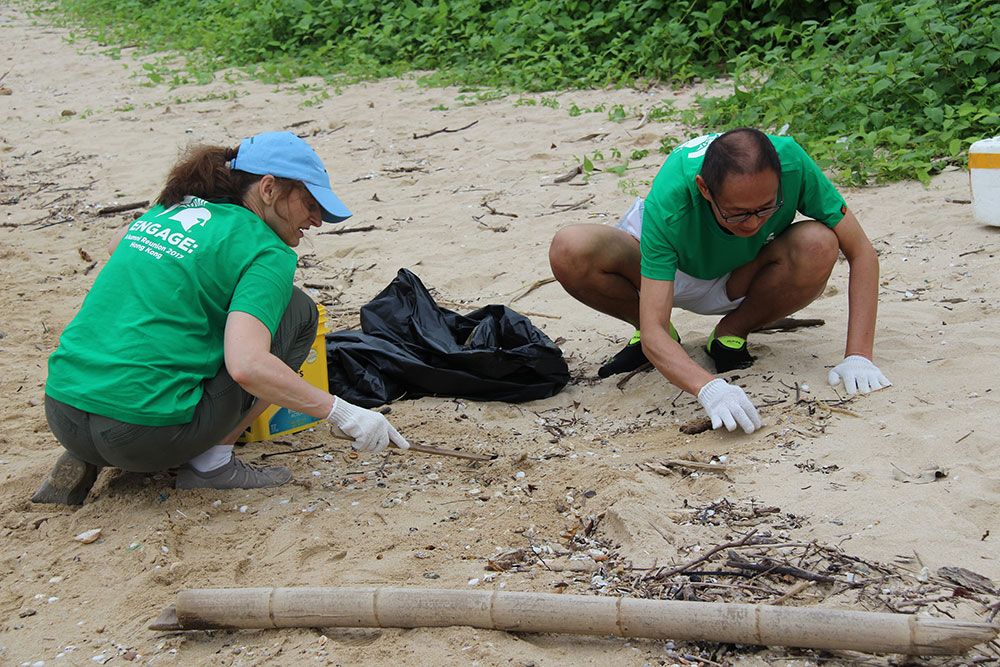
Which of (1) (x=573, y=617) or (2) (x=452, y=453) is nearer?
(1) (x=573, y=617)

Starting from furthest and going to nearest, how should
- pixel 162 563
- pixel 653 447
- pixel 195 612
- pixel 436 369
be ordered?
pixel 436 369 → pixel 653 447 → pixel 162 563 → pixel 195 612

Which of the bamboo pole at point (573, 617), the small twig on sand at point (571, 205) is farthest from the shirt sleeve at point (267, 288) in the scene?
the small twig on sand at point (571, 205)

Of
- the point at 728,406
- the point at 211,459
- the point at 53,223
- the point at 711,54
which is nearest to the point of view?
the point at 211,459

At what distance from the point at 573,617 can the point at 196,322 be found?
1340 millimetres

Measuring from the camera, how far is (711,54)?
7215 millimetres

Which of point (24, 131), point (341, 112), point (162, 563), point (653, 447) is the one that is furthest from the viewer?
point (24, 131)

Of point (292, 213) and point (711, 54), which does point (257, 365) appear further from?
point (711, 54)

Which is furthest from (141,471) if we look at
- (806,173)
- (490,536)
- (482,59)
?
(482,59)

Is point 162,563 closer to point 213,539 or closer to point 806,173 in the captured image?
point 213,539

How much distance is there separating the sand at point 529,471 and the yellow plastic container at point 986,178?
0.10 meters

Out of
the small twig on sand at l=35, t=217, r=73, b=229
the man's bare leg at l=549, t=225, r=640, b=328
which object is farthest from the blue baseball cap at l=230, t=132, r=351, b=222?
the small twig on sand at l=35, t=217, r=73, b=229

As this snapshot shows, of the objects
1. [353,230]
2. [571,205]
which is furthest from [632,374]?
[353,230]

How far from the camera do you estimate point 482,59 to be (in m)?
8.40

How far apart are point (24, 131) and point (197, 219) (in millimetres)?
6425
